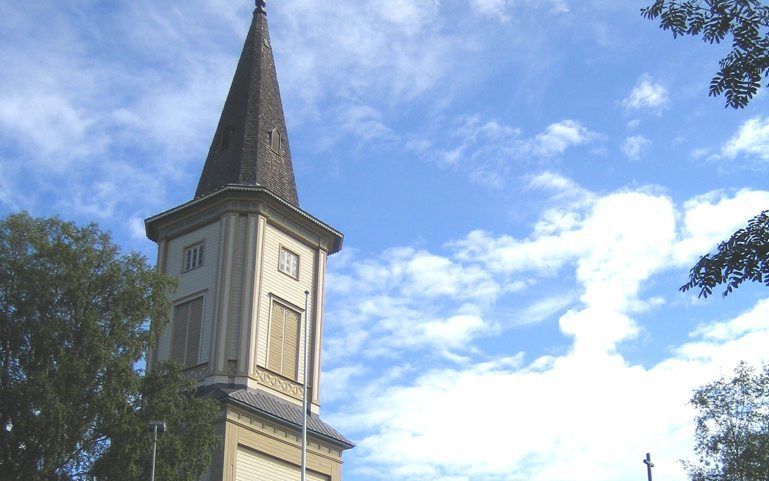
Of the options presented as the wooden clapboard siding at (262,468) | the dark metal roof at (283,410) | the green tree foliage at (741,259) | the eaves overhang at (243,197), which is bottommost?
the green tree foliage at (741,259)

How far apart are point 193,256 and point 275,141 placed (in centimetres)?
718

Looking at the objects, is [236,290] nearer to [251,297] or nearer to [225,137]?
[251,297]

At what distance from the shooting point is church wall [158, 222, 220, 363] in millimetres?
40875

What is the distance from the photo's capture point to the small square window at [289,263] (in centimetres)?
4344

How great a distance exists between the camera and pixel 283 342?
41.9m

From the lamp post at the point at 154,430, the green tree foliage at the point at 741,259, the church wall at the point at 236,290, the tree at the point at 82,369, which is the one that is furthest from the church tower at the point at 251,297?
the green tree foliage at the point at 741,259

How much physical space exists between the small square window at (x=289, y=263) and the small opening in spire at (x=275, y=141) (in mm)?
5440

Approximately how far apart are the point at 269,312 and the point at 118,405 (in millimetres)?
12821

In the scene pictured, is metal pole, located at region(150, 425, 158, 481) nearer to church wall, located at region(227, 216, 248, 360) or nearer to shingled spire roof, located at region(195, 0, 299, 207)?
church wall, located at region(227, 216, 248, 360)

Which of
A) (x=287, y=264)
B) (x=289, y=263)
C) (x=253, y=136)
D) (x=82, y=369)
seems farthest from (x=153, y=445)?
(x=253, y=136)

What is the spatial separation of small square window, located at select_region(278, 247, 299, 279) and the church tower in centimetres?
5

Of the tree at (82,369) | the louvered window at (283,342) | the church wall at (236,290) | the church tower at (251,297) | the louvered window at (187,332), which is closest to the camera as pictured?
the tree at (82,369)

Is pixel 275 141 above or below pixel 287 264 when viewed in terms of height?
above

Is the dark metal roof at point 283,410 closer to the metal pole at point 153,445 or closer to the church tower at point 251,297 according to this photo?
the church tower at point 251,297
